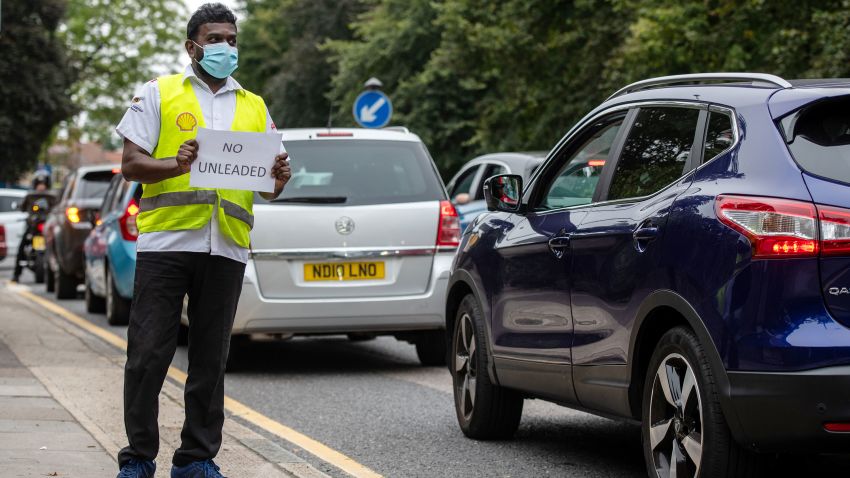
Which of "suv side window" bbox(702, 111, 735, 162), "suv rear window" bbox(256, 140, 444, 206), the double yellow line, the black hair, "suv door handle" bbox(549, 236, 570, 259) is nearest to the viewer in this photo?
"suv side window" bbox(702, 111, 735, 162)

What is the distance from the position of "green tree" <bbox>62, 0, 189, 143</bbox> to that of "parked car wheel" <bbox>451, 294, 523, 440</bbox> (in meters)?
64.6

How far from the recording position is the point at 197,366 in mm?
5938

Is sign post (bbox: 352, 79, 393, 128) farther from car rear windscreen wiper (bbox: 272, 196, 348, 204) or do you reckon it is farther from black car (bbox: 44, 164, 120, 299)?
car rear windscreen wiper (bbox: 272, 196, 348, 204)

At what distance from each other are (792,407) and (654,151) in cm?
153

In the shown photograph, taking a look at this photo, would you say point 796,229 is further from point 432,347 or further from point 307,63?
point 307,63

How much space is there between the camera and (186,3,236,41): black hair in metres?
5.86

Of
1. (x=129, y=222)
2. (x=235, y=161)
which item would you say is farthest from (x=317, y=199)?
(x=235, y=161)

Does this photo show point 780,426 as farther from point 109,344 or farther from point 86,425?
point 109,344

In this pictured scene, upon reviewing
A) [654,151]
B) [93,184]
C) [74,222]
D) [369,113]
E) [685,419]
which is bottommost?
[74,222]

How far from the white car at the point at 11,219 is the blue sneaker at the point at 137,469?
2661cm

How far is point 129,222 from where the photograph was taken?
1490 cm

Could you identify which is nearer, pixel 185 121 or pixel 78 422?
pixel 185 121

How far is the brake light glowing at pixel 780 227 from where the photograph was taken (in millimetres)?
4832

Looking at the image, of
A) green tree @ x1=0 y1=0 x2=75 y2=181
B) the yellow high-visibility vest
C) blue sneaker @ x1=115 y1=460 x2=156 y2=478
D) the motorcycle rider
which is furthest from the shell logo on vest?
green tree @ x1=0 y1=0 x2=75 y2=181
